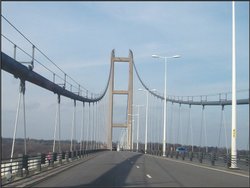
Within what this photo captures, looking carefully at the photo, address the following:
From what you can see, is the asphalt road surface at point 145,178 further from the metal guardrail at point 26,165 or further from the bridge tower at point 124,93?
the bridge tower at point 124,93

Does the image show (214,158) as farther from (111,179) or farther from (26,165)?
(26,165)

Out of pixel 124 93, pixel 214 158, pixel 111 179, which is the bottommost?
pixel 111 179

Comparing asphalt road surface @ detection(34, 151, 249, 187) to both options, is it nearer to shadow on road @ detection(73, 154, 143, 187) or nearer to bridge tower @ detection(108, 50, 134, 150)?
shadow on road @ detection(73, 154, 143, 187)

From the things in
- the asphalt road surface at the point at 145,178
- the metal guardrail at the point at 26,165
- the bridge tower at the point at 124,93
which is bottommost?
the asphalt road surface at the point at 145,178

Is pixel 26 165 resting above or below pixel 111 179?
above

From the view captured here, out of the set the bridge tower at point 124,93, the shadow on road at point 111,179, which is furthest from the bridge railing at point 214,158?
the bridge tower at point 124,93

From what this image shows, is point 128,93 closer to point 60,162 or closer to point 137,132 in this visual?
point 137,132

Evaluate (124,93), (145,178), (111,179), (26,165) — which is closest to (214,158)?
(145,178)

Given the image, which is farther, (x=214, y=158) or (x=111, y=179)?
(x=214, y=158)

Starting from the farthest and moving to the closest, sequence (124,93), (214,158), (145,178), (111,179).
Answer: (124,93)
(214,158)
(145,178)
(111,179)

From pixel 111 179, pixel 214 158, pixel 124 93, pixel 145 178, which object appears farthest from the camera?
pixel 124 93

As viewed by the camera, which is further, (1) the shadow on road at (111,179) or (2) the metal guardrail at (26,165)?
(2) the metal guardrail at (26,165)

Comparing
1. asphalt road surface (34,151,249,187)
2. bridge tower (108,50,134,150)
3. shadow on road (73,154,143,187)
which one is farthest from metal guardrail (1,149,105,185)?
bridge tower (108,50,134,150)

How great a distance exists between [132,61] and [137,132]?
1870 cm
